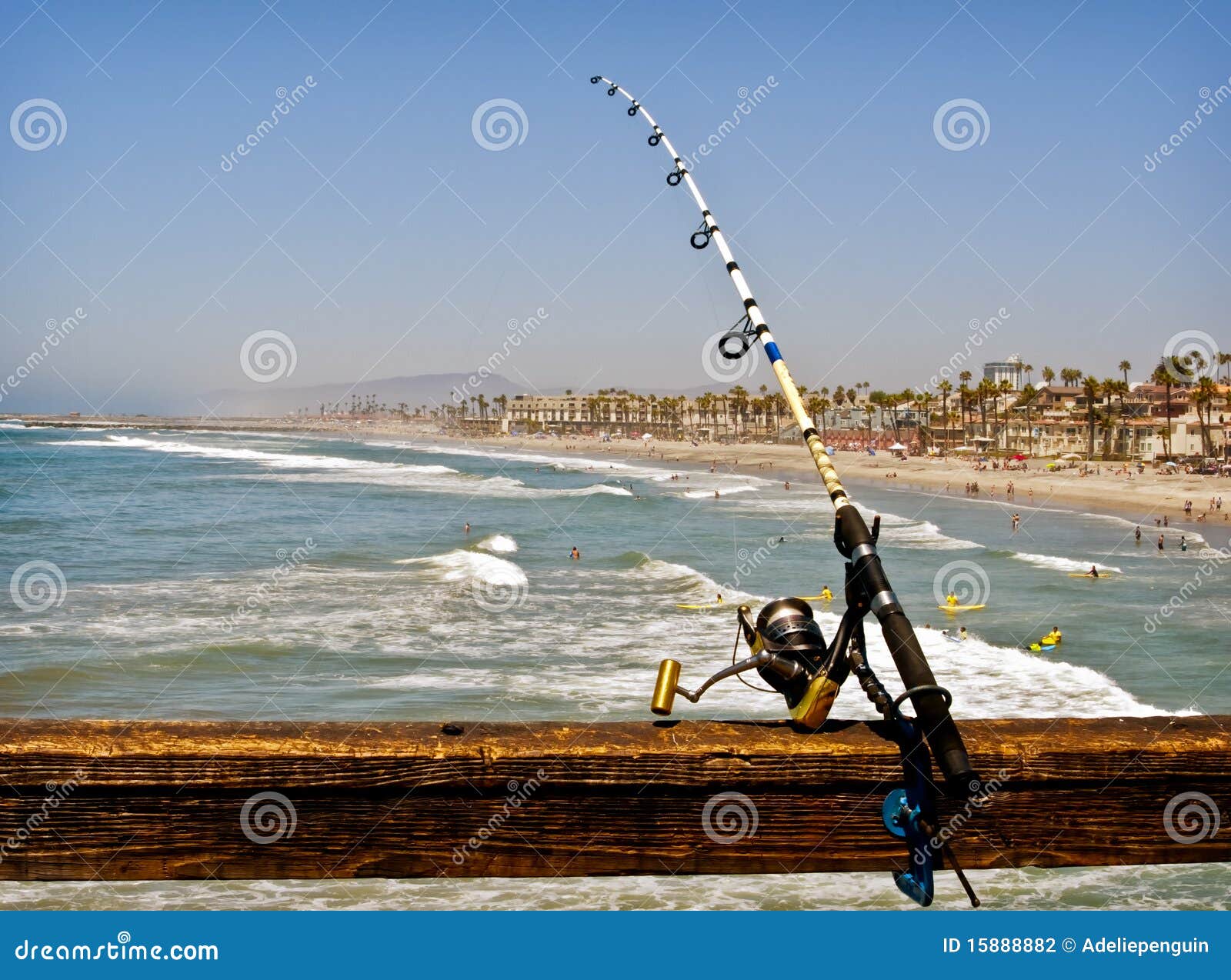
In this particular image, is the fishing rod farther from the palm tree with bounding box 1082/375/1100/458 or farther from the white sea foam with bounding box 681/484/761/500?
the palm tree with bounding box 1082/375/1100/458

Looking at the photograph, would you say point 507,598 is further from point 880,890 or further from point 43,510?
point 43,510

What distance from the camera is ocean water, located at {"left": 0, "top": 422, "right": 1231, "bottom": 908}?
3.28 m

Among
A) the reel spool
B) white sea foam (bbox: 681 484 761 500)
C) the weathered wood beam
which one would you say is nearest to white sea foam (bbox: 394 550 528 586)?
the reel spool

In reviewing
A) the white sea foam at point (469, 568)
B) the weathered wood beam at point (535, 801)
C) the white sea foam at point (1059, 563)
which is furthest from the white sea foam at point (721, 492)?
the weathered wood beam at point (535, 801)

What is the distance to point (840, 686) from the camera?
247cm

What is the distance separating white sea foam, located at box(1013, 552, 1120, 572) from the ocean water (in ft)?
0.91

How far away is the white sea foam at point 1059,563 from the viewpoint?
4172 cm

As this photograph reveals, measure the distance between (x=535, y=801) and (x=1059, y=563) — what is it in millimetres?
44549

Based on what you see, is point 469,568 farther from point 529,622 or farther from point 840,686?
point 840,686

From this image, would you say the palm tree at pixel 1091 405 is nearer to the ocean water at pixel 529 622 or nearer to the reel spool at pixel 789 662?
the ocean water at pixel 529 622

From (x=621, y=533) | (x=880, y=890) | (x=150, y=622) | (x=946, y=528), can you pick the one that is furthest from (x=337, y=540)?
(x=880, y=890)

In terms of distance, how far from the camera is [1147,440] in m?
124

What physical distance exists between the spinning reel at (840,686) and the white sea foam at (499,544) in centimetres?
3925

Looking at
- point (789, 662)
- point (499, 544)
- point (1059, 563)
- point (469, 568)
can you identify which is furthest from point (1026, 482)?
point (789, 662)
